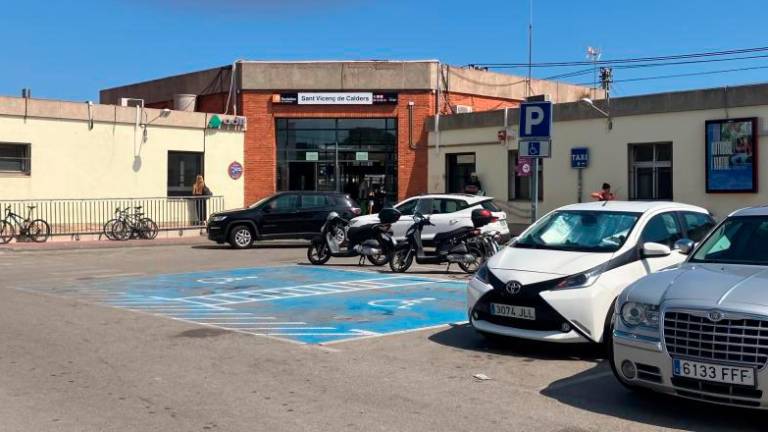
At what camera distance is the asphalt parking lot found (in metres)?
5.85

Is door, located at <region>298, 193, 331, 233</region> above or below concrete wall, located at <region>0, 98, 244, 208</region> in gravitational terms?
below

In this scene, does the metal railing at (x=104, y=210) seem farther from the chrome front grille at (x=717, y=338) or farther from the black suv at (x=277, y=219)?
the chrome front grille at (x=717, y=338)

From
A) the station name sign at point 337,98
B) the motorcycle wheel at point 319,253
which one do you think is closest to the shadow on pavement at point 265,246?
the motorcycle wheel at point 319,253

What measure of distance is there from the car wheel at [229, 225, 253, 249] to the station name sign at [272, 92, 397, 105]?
8700 millimetres

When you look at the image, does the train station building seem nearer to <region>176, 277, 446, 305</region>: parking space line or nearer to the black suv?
the black suv

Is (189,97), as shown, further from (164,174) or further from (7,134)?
(7,134)

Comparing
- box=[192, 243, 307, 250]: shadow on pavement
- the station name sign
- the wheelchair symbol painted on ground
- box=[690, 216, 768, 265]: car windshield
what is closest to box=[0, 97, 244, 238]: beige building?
the station name sign

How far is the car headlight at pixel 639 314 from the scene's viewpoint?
5.86m

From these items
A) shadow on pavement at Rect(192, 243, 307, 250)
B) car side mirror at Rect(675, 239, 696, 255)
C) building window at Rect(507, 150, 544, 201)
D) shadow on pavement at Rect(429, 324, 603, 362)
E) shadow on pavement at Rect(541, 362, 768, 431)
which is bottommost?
shadow on pavement at Rect(541, 362, 768, 431)

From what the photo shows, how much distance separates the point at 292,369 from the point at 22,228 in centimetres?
1905

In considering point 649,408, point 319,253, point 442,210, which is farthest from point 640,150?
point 649,408

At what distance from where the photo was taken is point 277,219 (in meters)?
23.2

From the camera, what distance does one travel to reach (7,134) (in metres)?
24.0

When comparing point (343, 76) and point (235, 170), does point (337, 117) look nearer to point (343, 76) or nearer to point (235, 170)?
point (343, 76)
